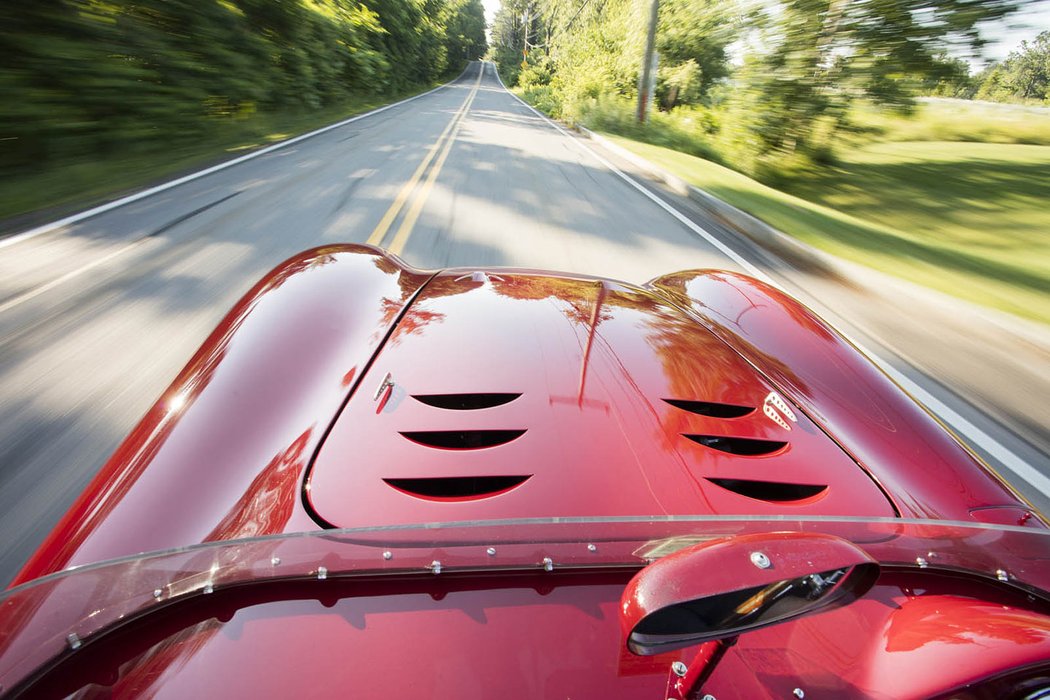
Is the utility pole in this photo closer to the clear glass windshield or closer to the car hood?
the car hood

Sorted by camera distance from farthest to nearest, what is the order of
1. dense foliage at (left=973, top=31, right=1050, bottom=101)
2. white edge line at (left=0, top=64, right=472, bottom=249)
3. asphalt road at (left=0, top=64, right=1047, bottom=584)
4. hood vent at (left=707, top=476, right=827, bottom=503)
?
dense foliage at (left=973, top=31, right=1050, bottom=101)
white edge line at (left=0, top=64, right=472, bottom=249)
asphalt road at (left=0, top=64, right=1047, bottom=584)
hood vent at (left=707, top=476, right=827, bottom=503)

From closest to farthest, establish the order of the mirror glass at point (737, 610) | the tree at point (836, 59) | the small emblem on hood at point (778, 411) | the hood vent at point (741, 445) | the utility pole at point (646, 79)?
the mirror glass at point (737, 610), the hood vent at point (741, 445), the small emblem on hood at point (778, 411), the tree at point (836, 59), the utility pole at point (646, 79)

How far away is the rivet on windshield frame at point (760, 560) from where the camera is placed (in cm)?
64

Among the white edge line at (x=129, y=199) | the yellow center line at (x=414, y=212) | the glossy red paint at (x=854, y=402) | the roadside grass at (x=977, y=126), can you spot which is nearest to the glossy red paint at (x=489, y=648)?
the glossy red paint at (x=854, y=402)

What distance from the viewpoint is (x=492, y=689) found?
81 cm

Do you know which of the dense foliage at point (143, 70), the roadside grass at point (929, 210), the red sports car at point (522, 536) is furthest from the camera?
the dense foliage at point (143, 70)

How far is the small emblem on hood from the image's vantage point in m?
1.50

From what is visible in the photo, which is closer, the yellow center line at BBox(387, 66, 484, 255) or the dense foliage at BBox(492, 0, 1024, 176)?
the yellow center line at BBox(387, 66, 484, 255)

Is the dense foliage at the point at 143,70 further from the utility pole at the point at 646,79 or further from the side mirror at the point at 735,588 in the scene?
the utility pole at the point at 646,79

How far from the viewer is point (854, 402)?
175cm

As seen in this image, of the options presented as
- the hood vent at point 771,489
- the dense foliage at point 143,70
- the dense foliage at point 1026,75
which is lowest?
the hood vent at point 771,489

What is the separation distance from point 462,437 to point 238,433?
0.56 m

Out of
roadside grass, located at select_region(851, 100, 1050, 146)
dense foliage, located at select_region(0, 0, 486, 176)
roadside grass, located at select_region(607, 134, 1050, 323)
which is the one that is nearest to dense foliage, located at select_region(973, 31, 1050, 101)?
roadside grass, located at select_region(851, 100, 1050, 146)

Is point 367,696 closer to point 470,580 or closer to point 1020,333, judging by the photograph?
point 470,580
